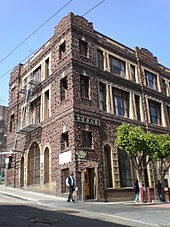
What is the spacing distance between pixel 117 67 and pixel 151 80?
19.3 ft

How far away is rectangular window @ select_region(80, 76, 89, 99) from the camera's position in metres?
23.3

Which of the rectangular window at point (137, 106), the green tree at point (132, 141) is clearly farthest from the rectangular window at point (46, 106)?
the rectangular window at point (137, 106)

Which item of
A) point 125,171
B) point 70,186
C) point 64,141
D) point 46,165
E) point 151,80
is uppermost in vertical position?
point 151,80

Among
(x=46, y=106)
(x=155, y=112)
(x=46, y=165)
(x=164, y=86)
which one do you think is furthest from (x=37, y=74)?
(x=164, y=86)

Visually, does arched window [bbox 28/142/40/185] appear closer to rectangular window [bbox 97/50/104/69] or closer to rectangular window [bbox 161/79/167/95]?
rectangular window [bbox 97/50/104/69]

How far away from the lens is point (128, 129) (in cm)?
2120

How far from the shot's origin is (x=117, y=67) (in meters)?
28.2

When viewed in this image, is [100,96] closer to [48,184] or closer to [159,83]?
[48,184]

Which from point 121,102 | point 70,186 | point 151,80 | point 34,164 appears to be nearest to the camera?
point 70,186

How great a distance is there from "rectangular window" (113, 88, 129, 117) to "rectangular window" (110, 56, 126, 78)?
75.8 inches

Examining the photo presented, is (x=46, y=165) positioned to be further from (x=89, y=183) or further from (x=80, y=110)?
(x=80, y=110)

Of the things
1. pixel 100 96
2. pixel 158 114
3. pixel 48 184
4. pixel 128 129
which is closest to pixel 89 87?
pixel 100 96

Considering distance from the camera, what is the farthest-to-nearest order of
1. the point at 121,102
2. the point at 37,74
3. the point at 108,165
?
the point at 37,74
the point at 121,102
the point at 108,165

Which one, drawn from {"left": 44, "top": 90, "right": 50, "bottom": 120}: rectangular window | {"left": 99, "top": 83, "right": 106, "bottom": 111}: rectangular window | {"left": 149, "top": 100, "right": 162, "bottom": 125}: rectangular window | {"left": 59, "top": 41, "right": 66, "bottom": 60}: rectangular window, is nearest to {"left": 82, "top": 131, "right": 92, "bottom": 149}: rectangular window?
{"left": 99, "top": 83, "right": 106, "bottom": 111}: rectangular window
